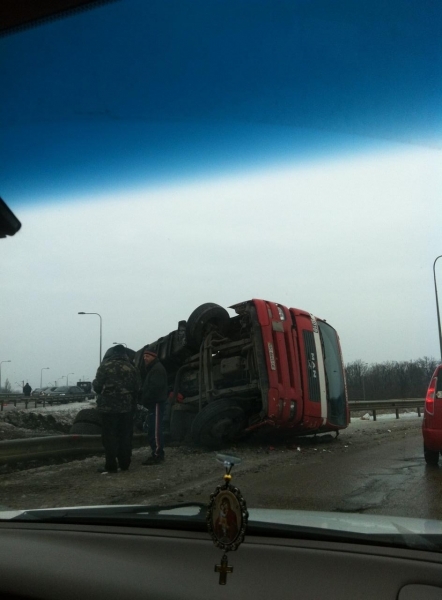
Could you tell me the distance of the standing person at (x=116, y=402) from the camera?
13.5 ft

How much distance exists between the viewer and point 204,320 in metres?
3.94

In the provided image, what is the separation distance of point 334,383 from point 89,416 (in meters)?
1.82

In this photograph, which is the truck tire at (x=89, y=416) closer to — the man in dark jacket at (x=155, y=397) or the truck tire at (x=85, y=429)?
the truck tire at (x=85, y=429)

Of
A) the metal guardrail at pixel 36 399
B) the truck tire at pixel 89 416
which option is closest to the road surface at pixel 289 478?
the truck tire at pixel 89 416

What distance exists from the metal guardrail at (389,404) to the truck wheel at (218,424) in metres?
0.74

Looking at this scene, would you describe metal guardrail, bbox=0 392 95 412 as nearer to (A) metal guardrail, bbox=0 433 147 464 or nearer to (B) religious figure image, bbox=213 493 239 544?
(A) metal guardrail, bbox=0 433 147 464

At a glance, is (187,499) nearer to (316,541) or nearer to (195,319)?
(195,319)

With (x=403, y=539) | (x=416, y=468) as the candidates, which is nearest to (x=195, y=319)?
(x=416, y=468)

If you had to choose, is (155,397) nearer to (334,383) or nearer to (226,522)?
(334,383)

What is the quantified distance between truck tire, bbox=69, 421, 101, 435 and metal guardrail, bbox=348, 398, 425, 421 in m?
1.82

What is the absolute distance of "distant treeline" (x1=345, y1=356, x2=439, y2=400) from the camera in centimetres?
357

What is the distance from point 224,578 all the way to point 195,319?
1750mm

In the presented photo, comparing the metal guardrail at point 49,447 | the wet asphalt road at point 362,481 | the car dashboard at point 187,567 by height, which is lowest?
the car dashboard at point 187,567

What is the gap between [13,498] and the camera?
4336 mm
